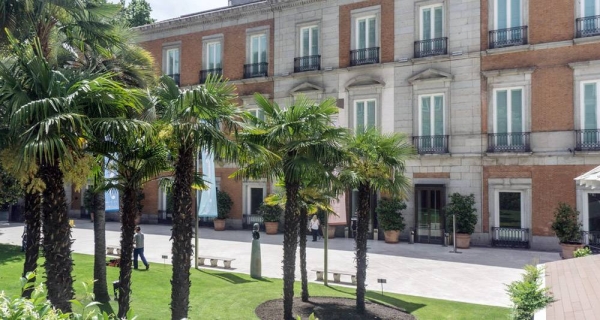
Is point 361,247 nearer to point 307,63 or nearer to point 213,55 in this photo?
point 307,63

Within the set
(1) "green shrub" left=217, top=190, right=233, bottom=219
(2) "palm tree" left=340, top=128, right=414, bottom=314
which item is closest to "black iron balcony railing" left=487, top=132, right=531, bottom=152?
(2) "palm tree" left=340, top=128, right=414, bottom=314

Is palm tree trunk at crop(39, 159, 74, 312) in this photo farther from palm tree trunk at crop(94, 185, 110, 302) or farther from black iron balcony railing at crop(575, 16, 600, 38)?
black iron balcony railing at crop(575, 16, 600, 38)

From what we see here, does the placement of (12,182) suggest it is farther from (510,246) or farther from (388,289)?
(510,246)

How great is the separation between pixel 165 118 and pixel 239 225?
23.1 metres

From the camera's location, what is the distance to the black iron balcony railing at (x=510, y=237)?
23.2 meters

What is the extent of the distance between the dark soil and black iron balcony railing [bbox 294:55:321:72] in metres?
18.0

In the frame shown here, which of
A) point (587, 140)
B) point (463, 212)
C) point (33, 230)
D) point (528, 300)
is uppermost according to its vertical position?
point (587, 140)

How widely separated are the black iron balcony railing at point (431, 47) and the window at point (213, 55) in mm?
13111

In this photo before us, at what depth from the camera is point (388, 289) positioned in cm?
1545

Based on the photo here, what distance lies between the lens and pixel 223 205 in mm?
30766

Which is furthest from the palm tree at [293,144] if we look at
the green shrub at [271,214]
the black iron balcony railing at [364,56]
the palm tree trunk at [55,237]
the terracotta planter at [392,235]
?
the green shrub at [271,214]

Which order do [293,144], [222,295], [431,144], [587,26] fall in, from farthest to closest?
1. [431,144]
2. [587,26]
3. [222,295]
4. [293,144]

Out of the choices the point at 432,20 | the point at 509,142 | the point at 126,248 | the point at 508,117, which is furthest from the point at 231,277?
the point at 432,20

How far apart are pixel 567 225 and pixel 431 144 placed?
727 cm
